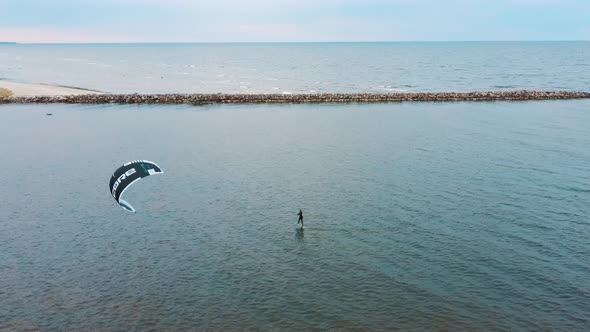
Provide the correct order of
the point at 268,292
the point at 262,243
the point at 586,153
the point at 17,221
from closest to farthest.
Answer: the point at 268,292
the point at 262,243
the point at 17,221
the point at 586,153

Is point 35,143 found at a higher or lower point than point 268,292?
higher

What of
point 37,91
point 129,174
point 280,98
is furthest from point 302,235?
point 37,91

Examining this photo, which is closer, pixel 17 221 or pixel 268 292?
pixel 268 292

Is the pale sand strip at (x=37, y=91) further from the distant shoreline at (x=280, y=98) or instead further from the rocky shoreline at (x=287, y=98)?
the rocky shoreline at (x=287, y=98)

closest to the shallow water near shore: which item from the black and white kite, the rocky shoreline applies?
the black and white kite

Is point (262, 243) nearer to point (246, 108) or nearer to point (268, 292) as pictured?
point (268, 292)

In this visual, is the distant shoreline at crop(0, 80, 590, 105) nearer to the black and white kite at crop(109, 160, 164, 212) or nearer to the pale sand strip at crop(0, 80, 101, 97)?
the pale sand strip at crop(0, 80, 101, 97)

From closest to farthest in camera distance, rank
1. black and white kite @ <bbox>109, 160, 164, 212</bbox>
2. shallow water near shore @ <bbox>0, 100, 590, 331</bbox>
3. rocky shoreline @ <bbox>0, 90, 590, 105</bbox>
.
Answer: shallow water near shore @ <bbox>0, 100, 590, 331</bbox> < black and white kite @ <bbox>109, 160, 164, 212</bbox> < rocky shoreline @ <bbox>0, 90, 590, 105</bbox>

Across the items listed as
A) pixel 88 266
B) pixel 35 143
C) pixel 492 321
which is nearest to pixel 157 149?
pixel 35 143
